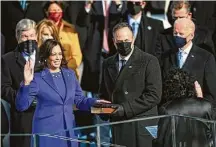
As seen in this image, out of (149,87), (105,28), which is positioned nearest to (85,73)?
(105,28)

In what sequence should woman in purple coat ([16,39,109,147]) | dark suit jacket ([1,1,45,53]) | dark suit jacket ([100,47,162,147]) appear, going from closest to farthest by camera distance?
dark suit jacket ([100,47,162,147]) < woman in purple coat ([16,39,109,147]) < dark suit jacket ([1,1,45,53])

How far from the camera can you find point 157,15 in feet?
38.2

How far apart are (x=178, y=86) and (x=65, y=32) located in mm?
3360

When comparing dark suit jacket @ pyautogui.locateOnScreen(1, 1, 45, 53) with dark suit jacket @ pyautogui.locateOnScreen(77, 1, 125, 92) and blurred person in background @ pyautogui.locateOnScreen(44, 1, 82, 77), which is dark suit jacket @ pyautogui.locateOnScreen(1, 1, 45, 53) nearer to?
blurred person in background @ pyautogui.locateOnScreen(44, 1, 82, 77)

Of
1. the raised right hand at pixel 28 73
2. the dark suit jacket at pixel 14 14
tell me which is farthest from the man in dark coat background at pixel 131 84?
the dark suit jacket at pixel 14 14

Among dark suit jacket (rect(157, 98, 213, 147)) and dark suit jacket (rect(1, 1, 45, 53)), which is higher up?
dark suit jacket (rect(1, 1, 45, 53))

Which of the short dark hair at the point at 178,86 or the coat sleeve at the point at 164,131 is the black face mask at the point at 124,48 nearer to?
the short dark hair at the point at 178,86

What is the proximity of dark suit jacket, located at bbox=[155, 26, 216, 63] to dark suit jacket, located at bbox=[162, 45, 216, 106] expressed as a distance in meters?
0.39

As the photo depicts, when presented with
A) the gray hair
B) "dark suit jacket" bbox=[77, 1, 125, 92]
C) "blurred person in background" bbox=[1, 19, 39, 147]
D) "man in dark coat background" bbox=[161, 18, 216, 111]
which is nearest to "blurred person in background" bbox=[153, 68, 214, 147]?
"man in dark coat background" bbox=[161, 18, 216, 111]

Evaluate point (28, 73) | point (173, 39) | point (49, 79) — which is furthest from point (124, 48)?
point (173, 39)

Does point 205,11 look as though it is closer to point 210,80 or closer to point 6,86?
point 210,80

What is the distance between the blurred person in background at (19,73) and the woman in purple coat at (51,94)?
713 mm

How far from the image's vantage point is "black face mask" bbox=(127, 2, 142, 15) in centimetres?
1069

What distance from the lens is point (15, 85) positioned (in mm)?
9641
